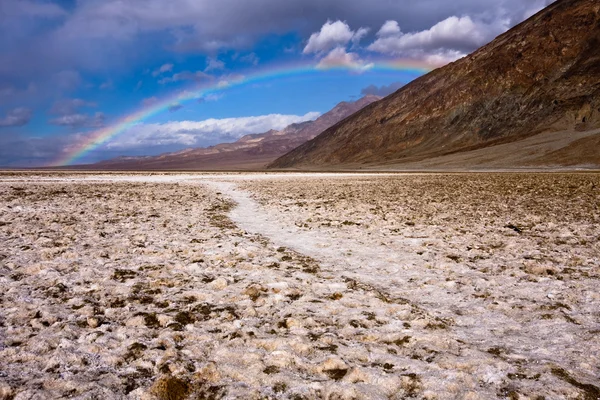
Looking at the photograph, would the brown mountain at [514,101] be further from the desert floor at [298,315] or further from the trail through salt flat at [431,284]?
the desert floor at [298,315]

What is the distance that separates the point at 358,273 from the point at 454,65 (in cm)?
15684

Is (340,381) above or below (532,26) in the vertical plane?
below

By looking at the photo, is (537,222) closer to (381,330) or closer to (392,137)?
(381,330)

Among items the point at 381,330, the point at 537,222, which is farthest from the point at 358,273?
the point at 537,222

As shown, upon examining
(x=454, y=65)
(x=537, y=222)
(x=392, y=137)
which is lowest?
(x=537, y=222)

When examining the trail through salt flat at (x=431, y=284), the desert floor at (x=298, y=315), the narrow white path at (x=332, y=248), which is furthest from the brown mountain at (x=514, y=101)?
the desert floor at (x=298, y=315)

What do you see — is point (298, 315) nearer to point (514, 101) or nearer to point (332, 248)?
point (332, 248)

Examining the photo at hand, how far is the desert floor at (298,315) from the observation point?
3223mm

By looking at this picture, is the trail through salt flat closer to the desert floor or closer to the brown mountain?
the desert floor

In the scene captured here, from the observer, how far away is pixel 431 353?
12.4 feet

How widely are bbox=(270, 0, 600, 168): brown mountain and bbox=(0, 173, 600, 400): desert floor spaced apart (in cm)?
8810

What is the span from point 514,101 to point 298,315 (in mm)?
130098

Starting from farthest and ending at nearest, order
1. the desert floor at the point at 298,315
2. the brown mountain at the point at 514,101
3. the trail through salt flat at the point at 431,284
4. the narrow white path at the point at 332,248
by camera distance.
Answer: the brown mountain at the point at 514,101, the narrow white path at the point at 332,248, the trail through salt flat at the point at 431,284, the desert floor at the point at 298,315

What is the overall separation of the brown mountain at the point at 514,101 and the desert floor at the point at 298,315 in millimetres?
88102
